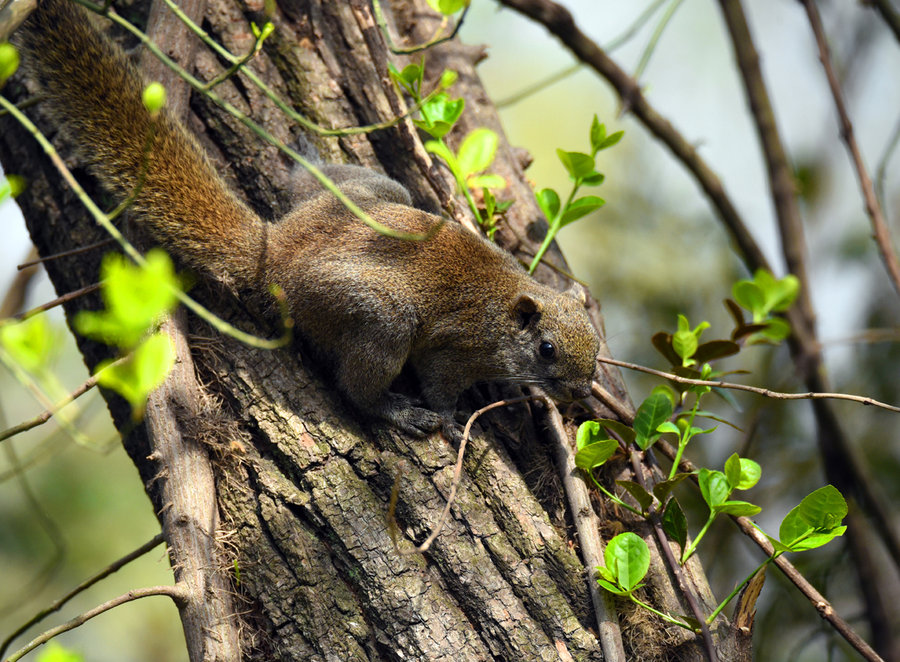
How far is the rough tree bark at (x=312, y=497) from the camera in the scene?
2.81 m

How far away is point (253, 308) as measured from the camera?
11.1 feet

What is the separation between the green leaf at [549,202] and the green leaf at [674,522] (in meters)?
1.47

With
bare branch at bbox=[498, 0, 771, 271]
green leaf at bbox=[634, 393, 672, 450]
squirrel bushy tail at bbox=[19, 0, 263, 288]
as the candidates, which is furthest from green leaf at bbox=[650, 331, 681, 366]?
squirrel bushy tail at bbox=[19, 0, 263, 288]

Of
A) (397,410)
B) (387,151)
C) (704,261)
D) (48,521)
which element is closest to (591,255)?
(704,261)

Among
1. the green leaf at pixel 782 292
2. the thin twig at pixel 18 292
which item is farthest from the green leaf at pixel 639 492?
the thin twig at pixel 18 292

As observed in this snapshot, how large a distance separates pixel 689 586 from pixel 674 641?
22 centimetres

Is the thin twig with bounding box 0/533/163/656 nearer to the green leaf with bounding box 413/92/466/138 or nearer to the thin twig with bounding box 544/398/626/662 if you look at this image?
the thin twig with bounding box 544/398/626/662

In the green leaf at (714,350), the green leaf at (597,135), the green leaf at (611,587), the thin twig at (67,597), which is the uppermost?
the green leaf at (597,135)

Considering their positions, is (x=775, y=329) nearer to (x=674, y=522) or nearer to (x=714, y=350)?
(x=714, y=350)

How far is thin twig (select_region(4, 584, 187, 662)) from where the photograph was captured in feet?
7.36

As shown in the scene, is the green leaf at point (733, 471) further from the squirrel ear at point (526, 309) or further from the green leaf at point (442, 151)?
the green leaf at point (442, 151)

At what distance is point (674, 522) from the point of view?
296 cm

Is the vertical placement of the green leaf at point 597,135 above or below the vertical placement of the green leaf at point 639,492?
above

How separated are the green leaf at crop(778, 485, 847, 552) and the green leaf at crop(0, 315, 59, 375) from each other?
233cm
